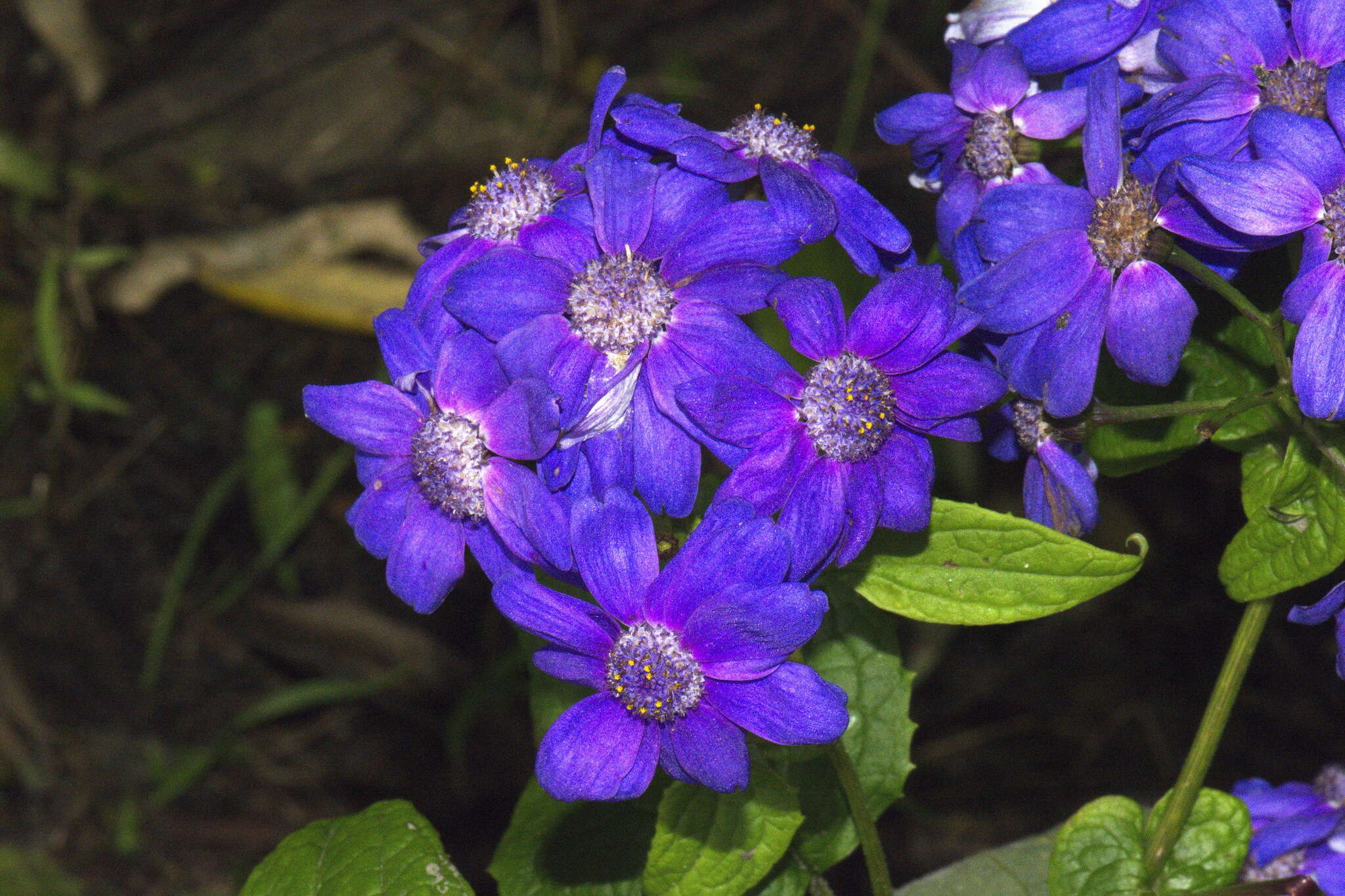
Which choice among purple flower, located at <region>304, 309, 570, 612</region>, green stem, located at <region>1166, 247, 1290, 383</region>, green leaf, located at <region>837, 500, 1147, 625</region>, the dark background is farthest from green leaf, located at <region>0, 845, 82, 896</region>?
green stem, located at <region>1166, 247, 1290, 383</region>

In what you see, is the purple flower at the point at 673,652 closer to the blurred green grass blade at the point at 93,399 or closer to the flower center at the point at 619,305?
the flower center at the point at 619,305

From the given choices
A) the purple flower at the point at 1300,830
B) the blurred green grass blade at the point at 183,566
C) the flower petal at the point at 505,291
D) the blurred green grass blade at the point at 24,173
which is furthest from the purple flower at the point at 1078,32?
the blurred green grass blade at the point at 24,173

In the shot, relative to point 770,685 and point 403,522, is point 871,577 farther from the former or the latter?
point 403,522

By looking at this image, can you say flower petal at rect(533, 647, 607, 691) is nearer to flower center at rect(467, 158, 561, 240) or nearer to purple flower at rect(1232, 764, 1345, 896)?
flower center at rect(467, 158, 561, 240)

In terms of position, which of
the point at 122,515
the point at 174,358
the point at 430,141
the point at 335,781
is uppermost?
the point at 430,141

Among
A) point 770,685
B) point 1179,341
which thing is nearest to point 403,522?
point 770,685

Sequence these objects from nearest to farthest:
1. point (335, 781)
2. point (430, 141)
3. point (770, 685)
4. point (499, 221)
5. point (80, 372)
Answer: point (770, 685), point (499, 221), point (335, 781), point (80, 372), point (430, 141)

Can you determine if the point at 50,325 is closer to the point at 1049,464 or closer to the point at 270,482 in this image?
the point at 270,482
